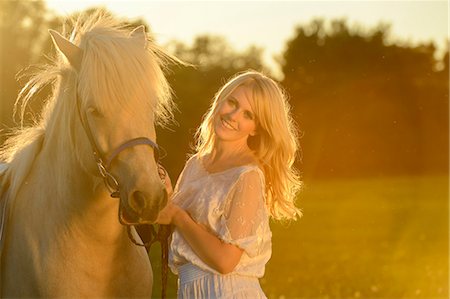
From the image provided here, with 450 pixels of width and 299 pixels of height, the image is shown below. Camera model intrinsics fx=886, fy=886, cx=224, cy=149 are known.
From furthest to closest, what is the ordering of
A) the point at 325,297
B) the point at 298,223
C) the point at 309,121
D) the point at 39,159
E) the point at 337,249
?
the point at 309,121 < the point at 298,223 < the point at 337,249 < the point at 325,297 < the point at 39,159

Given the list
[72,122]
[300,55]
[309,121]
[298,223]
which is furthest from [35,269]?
[300,55]

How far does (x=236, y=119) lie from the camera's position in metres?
4.91

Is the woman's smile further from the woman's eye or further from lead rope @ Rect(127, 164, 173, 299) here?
lead rope @ Rect(127, 164, 173, 299)

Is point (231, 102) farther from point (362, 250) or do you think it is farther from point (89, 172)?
point (362, 250)

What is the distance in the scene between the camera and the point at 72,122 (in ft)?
15.5

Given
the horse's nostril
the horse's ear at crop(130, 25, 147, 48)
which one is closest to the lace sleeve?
the horse's nostril

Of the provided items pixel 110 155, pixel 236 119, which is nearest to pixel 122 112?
pixel 110 155

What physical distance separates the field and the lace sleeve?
6114mm

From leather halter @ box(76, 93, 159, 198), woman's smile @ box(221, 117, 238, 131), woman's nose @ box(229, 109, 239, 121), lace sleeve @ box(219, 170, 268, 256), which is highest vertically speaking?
woman's nose @ box(229, 109, 239, 121)

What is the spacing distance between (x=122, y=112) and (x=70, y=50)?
60cm

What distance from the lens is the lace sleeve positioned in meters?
4.69

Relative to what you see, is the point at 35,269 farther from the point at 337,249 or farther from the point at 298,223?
the point at 298,223

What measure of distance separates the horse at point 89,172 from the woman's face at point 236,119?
0.32m

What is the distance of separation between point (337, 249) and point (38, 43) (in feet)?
38.0
